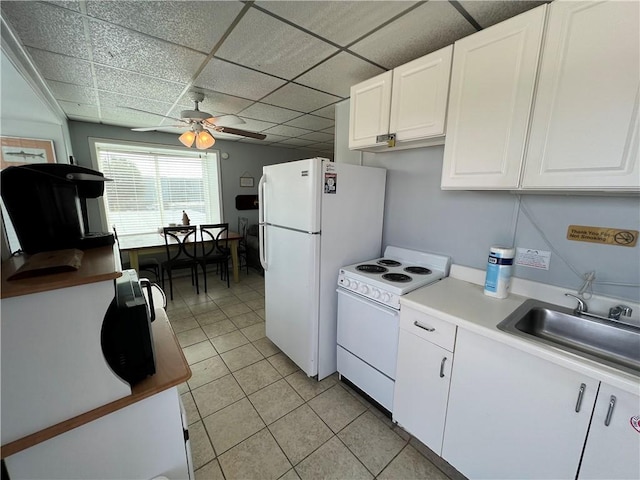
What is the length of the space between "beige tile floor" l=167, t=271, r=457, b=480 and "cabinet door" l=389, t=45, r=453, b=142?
190cm

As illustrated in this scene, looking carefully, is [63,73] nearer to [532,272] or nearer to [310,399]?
[310,399]

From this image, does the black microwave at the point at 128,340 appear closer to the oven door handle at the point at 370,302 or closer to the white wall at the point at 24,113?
the white wall at the point at 24,113

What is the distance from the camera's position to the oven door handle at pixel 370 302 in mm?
1578

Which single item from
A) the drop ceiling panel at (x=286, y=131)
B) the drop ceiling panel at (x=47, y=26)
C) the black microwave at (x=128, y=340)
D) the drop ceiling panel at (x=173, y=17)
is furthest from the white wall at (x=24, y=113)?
the drop ceiling panel at (x=286, y=131)

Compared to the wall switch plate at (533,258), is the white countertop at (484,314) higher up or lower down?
lower down

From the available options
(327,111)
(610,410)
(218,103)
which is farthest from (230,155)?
(610,410)

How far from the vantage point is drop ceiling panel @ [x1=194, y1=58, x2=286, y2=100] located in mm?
→ 1897

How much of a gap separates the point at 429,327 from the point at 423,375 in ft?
0.97

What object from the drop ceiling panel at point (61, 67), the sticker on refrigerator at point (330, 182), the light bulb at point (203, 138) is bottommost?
the sticker on refrigerator at point (330, 182)

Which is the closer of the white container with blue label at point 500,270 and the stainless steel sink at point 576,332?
the stainless steel sink at point 576,332

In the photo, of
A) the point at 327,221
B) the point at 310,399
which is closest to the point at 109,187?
the point at 327,221

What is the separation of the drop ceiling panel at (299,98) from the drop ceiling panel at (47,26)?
133cm

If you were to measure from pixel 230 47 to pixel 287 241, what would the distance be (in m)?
1.35

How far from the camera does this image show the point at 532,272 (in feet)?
4.97
